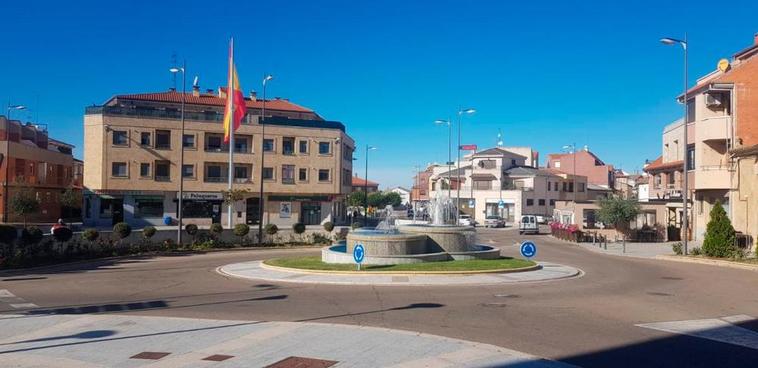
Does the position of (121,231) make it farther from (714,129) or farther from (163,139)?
(714,129)

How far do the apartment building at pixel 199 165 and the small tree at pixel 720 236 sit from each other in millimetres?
38453

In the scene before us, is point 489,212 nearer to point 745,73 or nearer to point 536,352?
point 745,73

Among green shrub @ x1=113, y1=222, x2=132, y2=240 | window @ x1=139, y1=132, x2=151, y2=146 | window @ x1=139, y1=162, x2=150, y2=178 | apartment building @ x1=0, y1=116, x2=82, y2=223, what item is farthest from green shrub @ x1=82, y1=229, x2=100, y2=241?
window @ x1=139, y1=132, x2=151, y2=146

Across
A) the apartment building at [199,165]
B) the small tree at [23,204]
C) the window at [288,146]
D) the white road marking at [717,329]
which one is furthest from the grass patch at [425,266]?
the window at [288,146]

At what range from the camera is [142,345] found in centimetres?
1119

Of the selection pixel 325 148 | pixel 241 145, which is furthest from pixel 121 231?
pixel 325 148

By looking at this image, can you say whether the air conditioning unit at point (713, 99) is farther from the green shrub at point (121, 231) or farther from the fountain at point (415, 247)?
the green shrub at point (121, 231)

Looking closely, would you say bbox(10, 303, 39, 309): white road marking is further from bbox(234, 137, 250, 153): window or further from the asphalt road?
bbox(234, 137, 250, 153): window

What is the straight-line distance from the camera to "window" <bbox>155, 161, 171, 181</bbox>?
5800cm

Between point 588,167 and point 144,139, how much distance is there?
75.8m

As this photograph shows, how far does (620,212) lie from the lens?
4828 cm

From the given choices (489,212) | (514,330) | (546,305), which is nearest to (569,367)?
(514,330)

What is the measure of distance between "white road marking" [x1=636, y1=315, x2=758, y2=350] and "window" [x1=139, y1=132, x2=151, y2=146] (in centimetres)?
5193

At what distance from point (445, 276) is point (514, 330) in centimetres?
899
